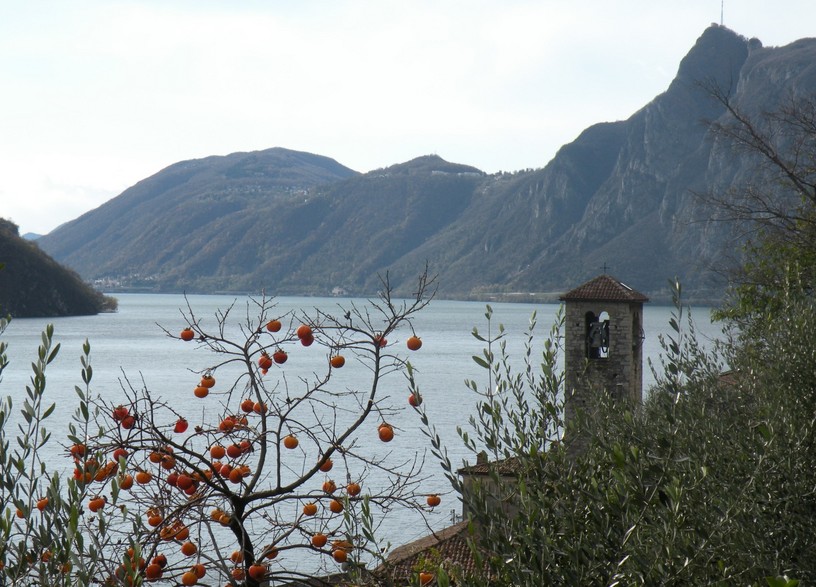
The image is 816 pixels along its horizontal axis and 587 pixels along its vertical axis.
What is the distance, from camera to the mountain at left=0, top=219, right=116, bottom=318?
112 meters

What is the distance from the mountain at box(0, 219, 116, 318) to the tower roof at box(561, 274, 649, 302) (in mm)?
93168

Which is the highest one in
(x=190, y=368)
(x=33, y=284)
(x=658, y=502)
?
(x=33, y=284)

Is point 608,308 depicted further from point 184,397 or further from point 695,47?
point 695,47

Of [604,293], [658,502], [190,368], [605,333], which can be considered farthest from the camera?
[190,368]

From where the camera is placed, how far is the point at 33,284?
118875mm

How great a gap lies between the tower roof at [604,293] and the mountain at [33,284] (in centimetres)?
9317

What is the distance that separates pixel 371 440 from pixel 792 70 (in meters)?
128

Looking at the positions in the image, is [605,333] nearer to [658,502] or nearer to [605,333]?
[605,333]

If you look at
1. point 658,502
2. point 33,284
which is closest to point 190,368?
point 658,502

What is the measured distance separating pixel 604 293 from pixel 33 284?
107m

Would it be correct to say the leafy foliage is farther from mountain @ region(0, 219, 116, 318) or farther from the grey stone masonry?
mountain @ region(0, 219, 116, 318)

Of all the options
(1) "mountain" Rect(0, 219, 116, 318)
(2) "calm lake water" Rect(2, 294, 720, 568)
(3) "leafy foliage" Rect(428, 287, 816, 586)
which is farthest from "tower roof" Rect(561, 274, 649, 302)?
(1) "mountain" Rect(0, 219, 116, 318)

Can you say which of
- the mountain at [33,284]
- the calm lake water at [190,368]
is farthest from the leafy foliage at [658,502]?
the mountain at [33,284]

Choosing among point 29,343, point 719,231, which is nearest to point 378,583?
point 29,343
